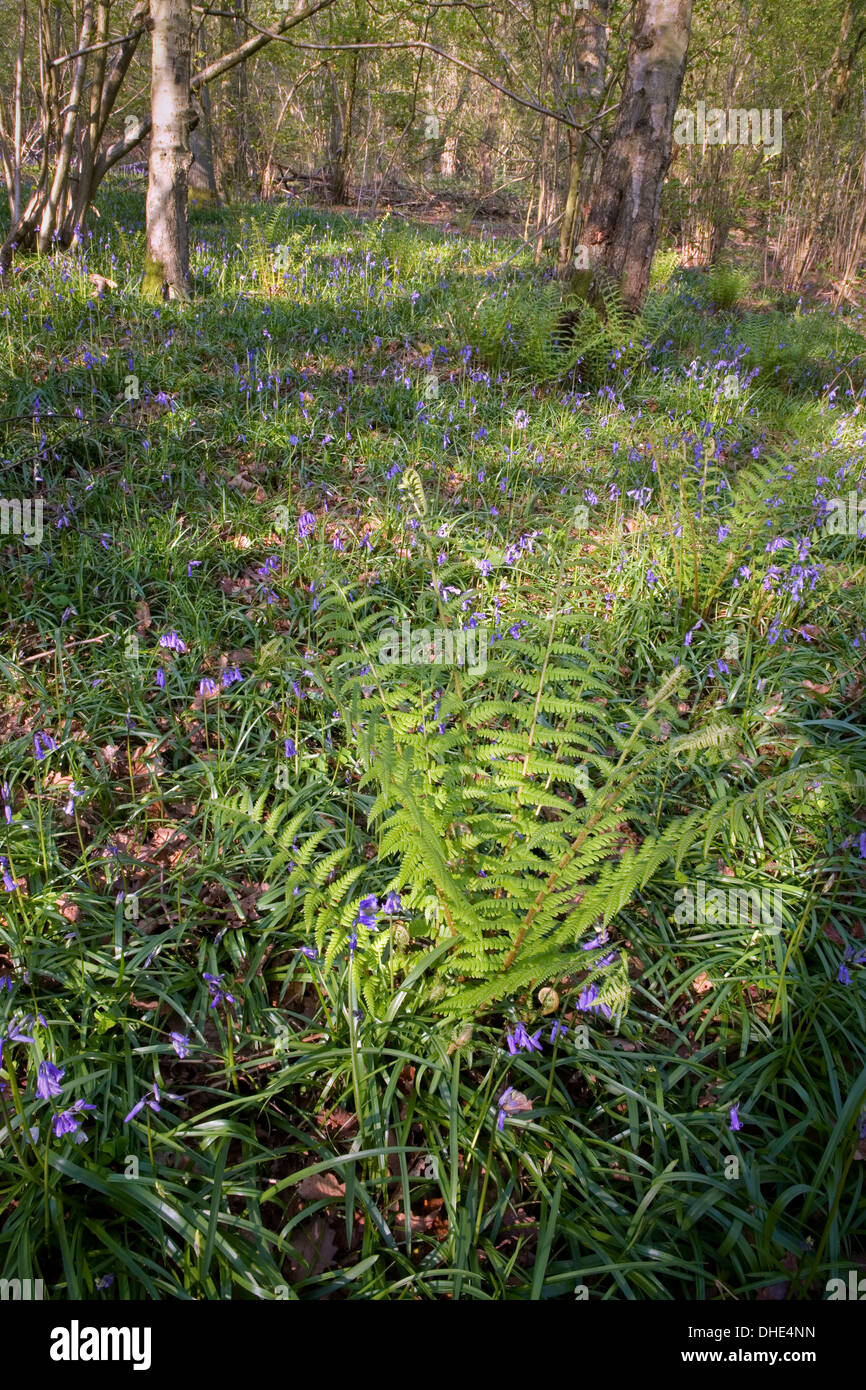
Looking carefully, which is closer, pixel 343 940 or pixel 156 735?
pixel 343 940

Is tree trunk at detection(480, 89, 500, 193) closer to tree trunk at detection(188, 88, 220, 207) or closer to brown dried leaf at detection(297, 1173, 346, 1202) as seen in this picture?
tree trunk at detection(188, 88, 220, 207)

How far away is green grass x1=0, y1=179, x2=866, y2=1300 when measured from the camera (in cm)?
147

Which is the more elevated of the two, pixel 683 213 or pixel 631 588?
pixel 683 213

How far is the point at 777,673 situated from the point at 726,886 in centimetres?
112

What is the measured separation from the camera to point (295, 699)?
275 centimetres

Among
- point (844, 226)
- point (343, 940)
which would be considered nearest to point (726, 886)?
point (343, 940)

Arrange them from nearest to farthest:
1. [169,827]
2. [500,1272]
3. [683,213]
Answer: [500,1272] → [169,827] → [683,213]

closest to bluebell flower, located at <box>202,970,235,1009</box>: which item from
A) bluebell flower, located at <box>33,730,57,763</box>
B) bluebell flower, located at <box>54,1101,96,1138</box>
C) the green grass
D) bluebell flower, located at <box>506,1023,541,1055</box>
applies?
the green grass

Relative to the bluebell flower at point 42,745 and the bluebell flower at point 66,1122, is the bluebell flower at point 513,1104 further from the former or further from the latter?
the bluebell flower at point 42,745

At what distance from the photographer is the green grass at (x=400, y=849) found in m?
1.47

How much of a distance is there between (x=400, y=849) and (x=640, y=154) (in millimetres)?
5545

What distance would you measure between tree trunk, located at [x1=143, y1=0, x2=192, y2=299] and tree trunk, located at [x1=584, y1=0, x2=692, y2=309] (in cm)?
295

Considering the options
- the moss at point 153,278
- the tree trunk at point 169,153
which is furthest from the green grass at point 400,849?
the tree trunk at point 169,153

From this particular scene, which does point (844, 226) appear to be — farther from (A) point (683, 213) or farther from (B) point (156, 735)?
(B) point (156, 735)
